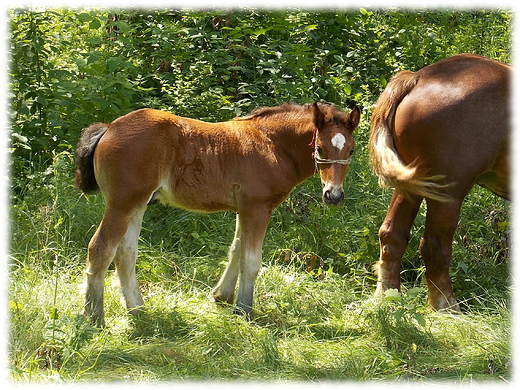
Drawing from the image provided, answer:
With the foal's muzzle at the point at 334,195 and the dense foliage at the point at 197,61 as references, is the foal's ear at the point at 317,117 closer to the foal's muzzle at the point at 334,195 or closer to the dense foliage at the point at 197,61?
the foal's muzzle at the point at 334,195

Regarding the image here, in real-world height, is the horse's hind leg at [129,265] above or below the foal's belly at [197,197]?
below

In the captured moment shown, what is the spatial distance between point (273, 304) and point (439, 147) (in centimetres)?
203

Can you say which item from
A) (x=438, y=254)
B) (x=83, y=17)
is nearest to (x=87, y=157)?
(x=83, y=17)

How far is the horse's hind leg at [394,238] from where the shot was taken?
21.0 ft

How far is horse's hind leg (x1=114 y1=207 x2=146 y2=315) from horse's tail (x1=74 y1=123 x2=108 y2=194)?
501 millimetres

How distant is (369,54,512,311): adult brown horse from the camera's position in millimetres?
5855

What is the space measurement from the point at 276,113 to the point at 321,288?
1736mm

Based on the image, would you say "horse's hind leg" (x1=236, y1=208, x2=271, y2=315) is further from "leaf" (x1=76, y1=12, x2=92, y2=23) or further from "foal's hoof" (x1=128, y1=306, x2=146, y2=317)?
"leaf" (x1=76, y1=12, x2=92, y2=23)

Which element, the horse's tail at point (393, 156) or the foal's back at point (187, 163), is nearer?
the foal's back at point (187, 163)

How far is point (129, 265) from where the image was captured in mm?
5715

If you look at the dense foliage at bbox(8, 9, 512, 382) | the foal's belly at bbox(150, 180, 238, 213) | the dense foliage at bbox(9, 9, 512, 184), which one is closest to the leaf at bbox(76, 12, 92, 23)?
the dense foliage at bbox(9, 9, 512, 184)

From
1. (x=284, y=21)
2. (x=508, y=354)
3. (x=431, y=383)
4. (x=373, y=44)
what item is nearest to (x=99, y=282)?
(x=431, y=383)

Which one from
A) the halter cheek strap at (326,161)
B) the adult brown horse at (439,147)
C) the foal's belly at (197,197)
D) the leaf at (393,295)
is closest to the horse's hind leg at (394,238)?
the adult brown horse at (439,147)

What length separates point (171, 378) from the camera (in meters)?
4.59
